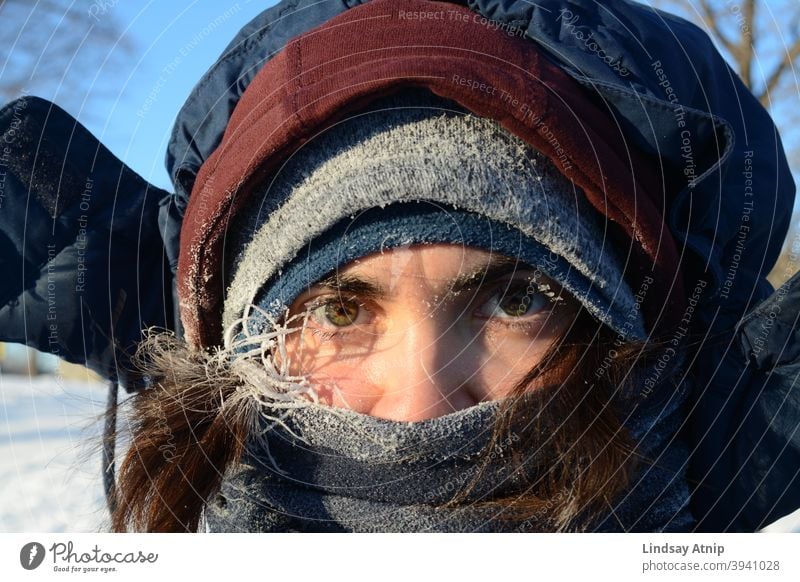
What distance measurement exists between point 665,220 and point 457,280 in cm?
20

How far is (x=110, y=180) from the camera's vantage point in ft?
2.68

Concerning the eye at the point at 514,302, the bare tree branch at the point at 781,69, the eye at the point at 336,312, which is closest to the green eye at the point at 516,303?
the eye at the point at 514,302

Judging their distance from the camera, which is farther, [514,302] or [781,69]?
[781,69]

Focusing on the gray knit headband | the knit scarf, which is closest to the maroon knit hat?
the gray knit headband

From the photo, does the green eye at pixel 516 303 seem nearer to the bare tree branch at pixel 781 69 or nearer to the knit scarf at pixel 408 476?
the knit scarf at pixel 408 476

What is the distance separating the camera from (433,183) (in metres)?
0.64

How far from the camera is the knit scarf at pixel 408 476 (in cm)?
69

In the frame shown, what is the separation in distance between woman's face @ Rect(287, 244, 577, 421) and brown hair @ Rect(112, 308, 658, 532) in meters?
0.03

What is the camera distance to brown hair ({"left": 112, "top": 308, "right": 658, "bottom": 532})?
28.1 inches

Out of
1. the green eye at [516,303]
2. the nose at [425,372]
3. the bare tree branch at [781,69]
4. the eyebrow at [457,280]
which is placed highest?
the bare tree branch at [781,69]

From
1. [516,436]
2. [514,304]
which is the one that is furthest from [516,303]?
[516,436]

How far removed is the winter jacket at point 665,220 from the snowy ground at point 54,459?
4cm

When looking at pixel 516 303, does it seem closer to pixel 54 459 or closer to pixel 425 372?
pixel 425 372
